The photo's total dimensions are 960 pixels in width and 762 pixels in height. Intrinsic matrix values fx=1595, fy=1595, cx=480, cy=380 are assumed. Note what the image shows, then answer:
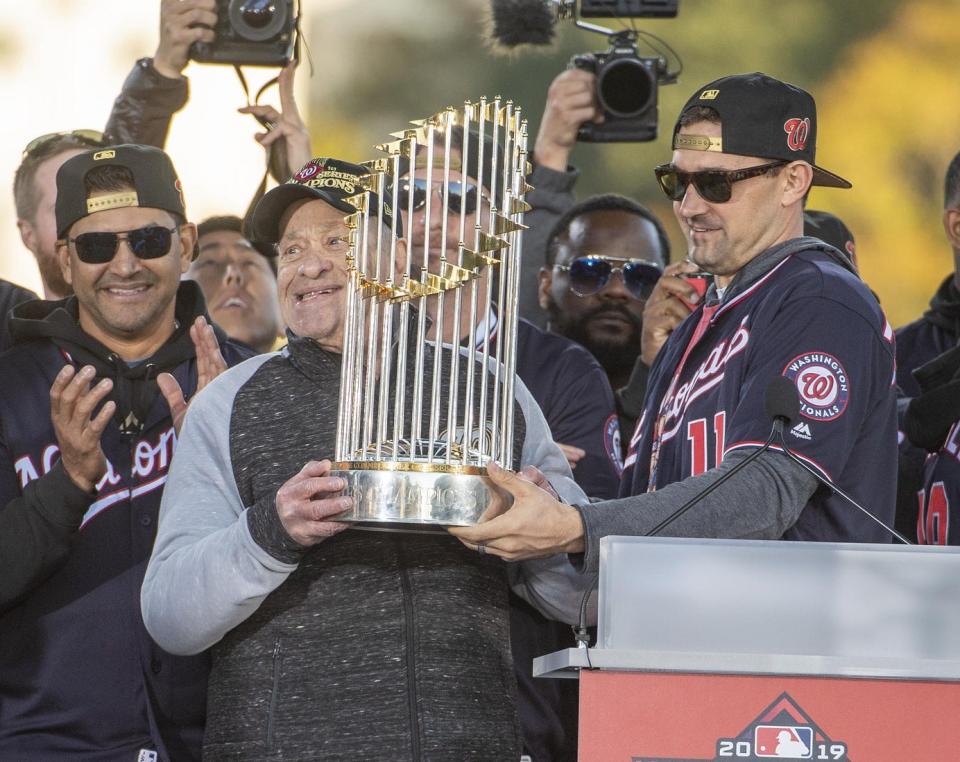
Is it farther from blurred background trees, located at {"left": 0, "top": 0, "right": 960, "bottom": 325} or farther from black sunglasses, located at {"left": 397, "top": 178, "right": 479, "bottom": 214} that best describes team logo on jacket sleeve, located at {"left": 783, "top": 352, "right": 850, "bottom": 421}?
blurred background trees, located at {"left": 0, "top": 0, "right": 960, "bottom": 325}

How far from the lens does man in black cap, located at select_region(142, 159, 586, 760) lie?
2762 millimetres

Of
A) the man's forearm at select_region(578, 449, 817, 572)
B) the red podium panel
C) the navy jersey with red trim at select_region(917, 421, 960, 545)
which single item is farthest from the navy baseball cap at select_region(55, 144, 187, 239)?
the red podium panel

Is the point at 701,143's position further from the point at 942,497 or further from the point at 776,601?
the point at 942,497

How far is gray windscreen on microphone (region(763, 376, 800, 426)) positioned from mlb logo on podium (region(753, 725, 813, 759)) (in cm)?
54

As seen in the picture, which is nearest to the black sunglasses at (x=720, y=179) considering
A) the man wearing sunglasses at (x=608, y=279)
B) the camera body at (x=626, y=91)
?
the man wearing sunglasses at (x=608, y=279)

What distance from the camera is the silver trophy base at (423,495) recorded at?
252 cm

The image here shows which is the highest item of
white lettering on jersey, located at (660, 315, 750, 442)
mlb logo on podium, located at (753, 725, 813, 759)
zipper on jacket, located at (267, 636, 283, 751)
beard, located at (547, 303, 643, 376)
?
beard, located at (547, 303, 643, 376)

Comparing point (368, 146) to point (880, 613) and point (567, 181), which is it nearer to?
point (567, 181)

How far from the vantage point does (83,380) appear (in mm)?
3320

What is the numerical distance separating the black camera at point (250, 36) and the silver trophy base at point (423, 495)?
2799mm

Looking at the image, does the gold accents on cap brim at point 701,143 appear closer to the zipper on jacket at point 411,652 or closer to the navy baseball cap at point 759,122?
the navy baseball cap at point 759,122

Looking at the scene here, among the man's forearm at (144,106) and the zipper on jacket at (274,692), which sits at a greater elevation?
the man's forearm at (144,106)

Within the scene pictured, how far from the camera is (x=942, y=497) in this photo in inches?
156

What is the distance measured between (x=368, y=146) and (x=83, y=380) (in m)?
6.35
